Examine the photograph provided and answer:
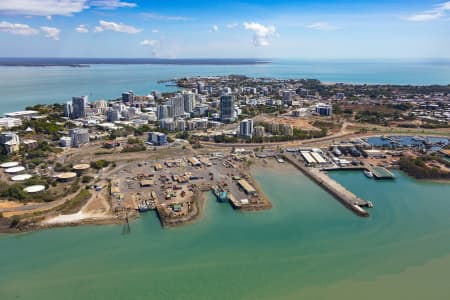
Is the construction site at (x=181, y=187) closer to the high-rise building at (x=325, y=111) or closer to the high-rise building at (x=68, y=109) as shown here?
the high-rise building at (x=68, y=109)

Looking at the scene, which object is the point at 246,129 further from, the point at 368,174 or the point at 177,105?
the point at 177,105

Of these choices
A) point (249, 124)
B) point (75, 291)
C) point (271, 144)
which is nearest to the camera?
point (75, 291)

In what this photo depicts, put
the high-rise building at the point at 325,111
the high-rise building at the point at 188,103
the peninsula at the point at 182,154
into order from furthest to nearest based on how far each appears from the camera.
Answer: the high-rise building at the point at 188,103
the high-rise building at the point at 325,111
the peninsula at the point at 182,154

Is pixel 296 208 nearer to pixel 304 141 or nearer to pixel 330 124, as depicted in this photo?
pixel 304 141

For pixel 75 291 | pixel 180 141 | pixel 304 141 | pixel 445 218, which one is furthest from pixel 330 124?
pixel 75 291

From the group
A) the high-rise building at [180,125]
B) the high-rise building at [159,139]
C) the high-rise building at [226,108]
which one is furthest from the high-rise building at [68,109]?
the high-rise building at [226,108]

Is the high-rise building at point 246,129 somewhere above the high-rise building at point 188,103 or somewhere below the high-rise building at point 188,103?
below

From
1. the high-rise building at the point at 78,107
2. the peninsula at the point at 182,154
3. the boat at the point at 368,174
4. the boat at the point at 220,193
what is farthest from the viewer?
the high-rise building at the point at 78,107
